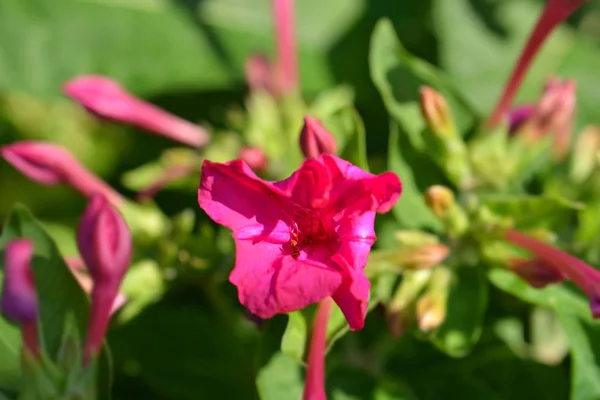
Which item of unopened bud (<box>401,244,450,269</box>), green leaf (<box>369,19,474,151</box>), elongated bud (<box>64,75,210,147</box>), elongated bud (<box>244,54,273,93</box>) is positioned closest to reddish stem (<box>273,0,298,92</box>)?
elongated bud (<box>244,54,273,93</box>)

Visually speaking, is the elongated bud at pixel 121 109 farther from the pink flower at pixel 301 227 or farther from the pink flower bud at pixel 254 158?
the pink flower at pixel 301 227

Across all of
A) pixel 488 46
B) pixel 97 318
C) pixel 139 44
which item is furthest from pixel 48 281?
pixel 488 46

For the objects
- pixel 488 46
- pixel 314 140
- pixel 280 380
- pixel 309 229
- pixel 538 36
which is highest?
pixel 488 46

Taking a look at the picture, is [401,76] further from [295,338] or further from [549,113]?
[295,338]

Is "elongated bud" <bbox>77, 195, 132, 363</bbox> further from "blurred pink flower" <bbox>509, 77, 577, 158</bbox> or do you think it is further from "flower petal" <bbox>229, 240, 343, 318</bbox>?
"blurred pink flower" <bbox>509, 77, 577, 158</bbox>

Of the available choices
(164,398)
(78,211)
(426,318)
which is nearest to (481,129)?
(426,318)

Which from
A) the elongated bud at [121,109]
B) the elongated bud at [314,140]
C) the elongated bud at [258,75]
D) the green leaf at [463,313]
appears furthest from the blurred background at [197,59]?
the elongated bud at [314,140]
